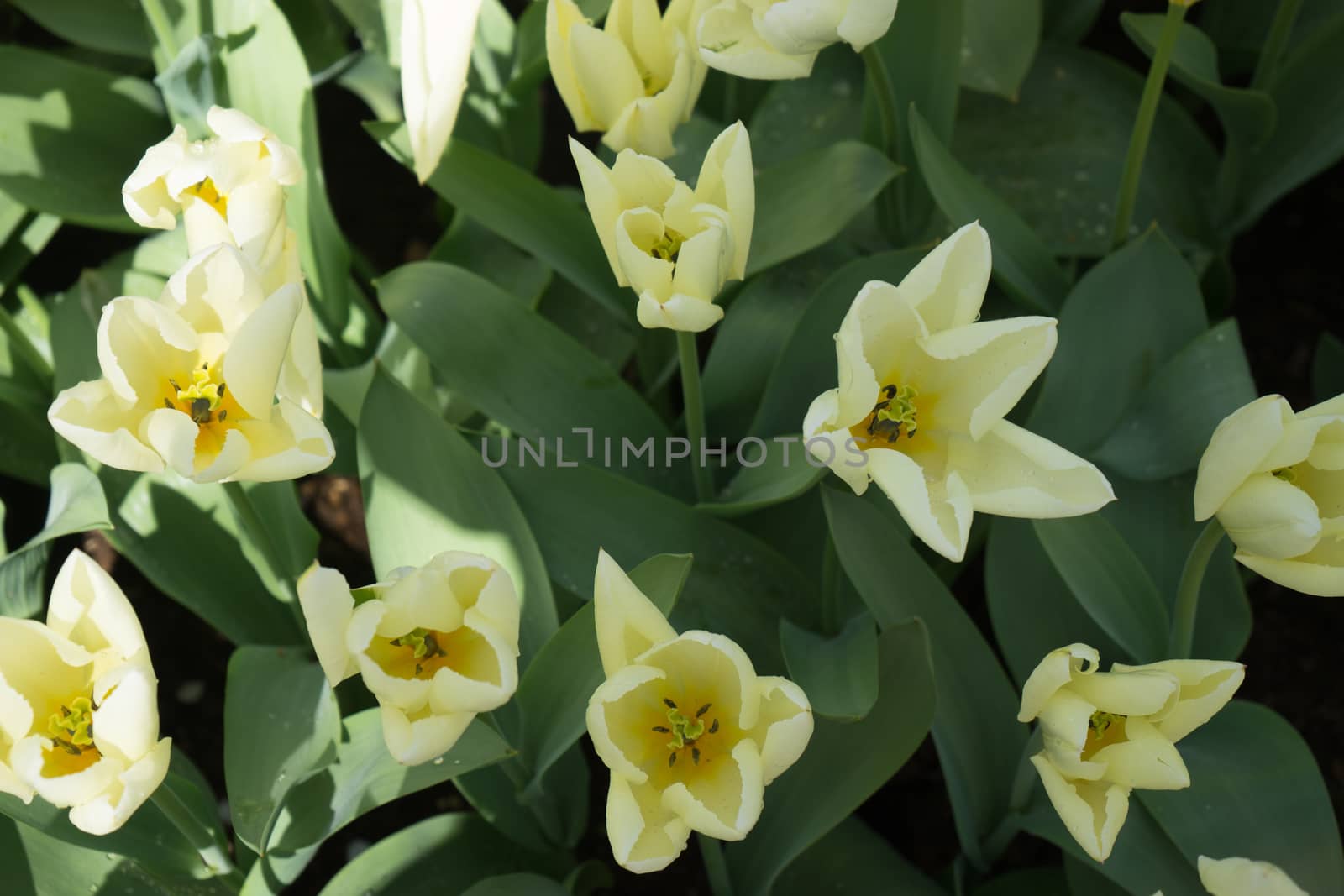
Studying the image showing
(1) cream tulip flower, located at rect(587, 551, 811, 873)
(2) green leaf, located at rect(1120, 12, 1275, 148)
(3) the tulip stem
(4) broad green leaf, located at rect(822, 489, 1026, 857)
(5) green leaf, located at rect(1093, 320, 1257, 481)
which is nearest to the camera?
(1) cream tulip flower, located at rect(587, 551, 811, 873)

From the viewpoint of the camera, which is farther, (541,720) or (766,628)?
(766,628)

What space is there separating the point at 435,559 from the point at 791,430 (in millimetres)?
424

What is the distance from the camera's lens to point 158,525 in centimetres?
101

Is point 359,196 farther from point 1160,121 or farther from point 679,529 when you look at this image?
point 1160,121

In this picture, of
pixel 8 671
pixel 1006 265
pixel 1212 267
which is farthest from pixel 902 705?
pixel 1212 267

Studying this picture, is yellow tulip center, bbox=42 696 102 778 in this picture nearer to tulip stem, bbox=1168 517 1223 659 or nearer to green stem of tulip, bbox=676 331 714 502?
green stem of tulip, bbox=676 331 714 502

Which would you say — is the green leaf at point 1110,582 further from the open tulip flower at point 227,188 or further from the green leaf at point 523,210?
the open tulip flower at point 227,188

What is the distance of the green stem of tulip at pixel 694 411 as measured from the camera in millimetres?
Answer: 816

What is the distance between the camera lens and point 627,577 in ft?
2.16

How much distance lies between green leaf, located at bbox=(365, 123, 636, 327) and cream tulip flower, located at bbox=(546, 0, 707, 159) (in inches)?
6.8

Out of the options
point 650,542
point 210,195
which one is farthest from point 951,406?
point 210,195

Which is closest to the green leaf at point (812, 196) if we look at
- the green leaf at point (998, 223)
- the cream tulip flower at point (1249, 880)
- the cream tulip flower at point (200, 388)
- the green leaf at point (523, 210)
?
the green leaf at point (998, 223)

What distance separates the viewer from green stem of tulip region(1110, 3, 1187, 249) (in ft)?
2.91

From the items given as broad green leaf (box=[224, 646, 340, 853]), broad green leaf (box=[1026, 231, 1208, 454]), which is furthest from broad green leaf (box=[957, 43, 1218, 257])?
broad green leaf (box=[224, 646, 340, 853])
